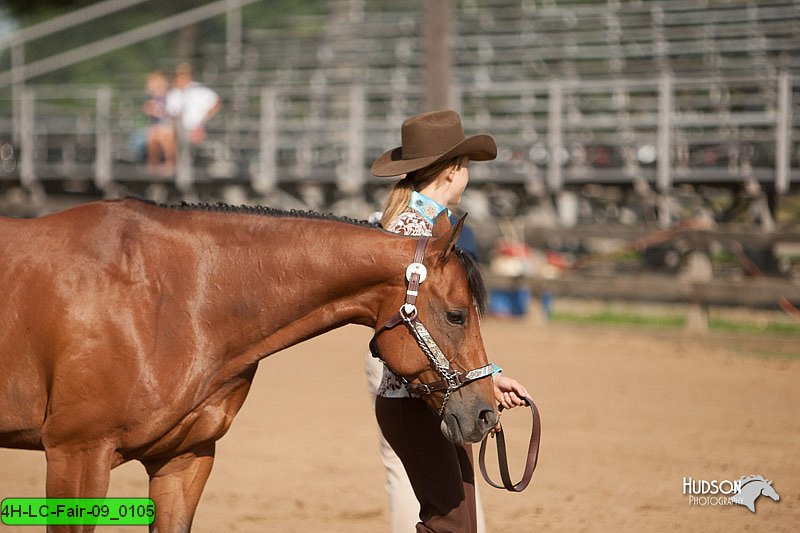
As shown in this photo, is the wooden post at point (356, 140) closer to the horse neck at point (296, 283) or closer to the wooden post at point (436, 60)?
the wooden post at point (436, 60)

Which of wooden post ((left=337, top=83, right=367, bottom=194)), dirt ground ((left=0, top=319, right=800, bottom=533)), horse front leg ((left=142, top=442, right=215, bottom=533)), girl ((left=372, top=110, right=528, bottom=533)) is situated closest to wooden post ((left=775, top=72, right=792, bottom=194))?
dirt ground ((left=0, top=319, right=800, bottom=533))

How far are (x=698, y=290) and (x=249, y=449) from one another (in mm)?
6109

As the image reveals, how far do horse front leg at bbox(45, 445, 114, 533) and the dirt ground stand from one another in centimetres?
167

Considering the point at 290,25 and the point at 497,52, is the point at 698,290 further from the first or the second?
the point at 290,25

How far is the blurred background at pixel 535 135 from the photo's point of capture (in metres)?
12.1

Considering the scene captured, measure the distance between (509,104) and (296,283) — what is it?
14412 mm

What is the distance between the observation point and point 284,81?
1973cm

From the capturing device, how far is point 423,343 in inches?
124

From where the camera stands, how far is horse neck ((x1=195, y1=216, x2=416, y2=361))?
3332 millimetres

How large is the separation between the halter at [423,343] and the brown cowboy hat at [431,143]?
0.49 metres

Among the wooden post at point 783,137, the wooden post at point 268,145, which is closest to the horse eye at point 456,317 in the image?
the wooden post at point 783,137

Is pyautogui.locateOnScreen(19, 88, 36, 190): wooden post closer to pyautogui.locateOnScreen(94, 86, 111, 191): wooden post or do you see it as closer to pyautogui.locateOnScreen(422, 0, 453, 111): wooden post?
pyautogui.locateOnScreen(94, 86, 111, 191): wooden post

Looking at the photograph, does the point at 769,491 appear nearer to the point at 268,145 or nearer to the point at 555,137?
the point at 555,137

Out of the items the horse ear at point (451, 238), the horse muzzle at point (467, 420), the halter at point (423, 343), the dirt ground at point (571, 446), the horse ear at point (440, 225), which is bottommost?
the dirt ground at point (571, 446)
